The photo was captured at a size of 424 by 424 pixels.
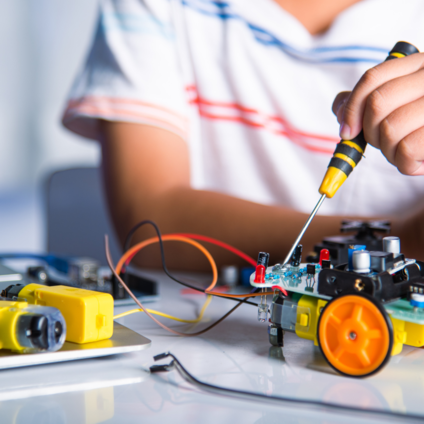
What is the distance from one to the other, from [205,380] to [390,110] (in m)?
0.32

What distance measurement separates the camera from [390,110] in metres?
0.46

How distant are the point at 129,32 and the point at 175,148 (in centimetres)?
30

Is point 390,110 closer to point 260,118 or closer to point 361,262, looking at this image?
point 361,262

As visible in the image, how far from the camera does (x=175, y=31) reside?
1.13m

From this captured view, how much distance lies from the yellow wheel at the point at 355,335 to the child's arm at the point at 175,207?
46 centimetres

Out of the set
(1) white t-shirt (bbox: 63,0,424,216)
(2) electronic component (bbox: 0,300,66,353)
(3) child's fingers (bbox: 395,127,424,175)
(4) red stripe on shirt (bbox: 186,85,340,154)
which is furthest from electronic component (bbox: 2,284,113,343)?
(4) red stripe on shirt (bbox: 186,85,340,154)

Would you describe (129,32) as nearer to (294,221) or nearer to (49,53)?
(49,53)

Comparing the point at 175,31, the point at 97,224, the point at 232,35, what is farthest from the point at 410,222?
the point at 97,224

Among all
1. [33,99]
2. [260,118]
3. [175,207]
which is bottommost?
[175,207]

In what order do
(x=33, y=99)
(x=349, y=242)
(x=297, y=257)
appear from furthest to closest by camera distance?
(x=33, y=99) < (x=349, y=242) < (x=297, y=257)

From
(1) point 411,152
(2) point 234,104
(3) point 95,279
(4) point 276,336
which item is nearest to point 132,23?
(2) point 234,104

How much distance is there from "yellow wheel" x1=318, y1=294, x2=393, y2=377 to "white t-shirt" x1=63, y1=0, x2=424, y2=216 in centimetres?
75

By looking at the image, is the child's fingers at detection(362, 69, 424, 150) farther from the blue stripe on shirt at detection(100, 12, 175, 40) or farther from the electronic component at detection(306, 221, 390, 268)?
the blue stripe on shirt at detection(100, 12, 175, 40)

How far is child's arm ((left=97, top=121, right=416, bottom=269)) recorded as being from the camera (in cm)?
84
